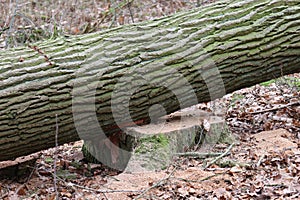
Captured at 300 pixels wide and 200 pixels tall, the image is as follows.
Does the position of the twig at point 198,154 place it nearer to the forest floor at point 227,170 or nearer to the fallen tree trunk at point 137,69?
the forest floor at point 227,170

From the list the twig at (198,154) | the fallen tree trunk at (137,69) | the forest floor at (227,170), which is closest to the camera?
the forest floor at (227,170)

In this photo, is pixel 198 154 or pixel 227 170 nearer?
pixel 227 170

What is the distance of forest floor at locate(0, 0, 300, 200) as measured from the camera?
3.39 m

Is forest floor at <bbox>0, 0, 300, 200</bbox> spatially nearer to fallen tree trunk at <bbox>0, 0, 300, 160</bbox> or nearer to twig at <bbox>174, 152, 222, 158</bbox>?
twig at <bbox>174, 152, 222, 158</bbox>

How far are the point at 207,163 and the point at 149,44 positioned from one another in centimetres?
126

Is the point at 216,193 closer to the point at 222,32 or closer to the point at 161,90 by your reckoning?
the point at 161,90

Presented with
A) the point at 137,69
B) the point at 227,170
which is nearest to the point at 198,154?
the point at 227,170

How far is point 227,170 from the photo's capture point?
372cm

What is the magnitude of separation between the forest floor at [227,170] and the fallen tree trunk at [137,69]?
423mm

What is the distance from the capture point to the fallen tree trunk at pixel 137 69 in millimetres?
3703

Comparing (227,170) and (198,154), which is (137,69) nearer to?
(198,154)

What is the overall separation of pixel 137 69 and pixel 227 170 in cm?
123

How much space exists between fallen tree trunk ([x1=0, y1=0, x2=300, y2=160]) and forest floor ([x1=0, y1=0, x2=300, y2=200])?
423mm

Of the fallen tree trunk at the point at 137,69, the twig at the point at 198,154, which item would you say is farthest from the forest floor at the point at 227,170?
the fallen tree trunk at the point at 137,69
